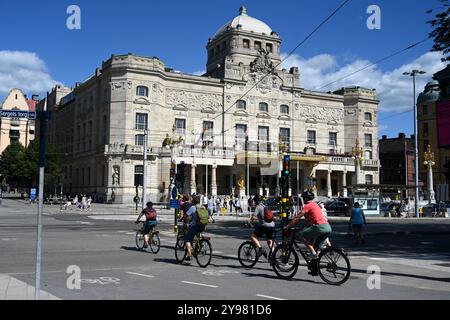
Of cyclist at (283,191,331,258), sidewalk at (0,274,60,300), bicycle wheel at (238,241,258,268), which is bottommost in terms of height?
sidewalk at (0,274,60,300)

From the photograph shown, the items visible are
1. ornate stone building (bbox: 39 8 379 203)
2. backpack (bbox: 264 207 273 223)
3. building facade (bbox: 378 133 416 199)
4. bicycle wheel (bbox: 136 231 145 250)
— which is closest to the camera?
backpack (bbox: 264 207 273 223)

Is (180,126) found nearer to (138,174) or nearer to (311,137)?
(138,174)

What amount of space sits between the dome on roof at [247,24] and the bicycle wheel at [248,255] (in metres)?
63.0

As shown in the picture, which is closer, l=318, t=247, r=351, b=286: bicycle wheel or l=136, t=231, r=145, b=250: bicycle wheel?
l=318, t=247, r=351, b=286: bicycle wheel

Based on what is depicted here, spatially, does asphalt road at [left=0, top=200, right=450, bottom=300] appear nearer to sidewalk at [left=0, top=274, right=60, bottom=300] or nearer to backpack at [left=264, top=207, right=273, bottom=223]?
sidewalk at [left=0, top=274, right=60, bottom=300]

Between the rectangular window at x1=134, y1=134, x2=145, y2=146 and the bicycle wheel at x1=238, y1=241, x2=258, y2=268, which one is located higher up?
the rectangular window at x1=134, y1=134, x2=145, y2=146

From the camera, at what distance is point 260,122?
228 feet

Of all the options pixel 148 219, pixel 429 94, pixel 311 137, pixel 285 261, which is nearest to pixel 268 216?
pixel 285 261

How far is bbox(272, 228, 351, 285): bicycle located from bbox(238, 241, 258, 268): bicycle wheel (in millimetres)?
1566

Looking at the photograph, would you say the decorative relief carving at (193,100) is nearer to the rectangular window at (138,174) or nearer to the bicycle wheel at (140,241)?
the rectangular window at (138,174)

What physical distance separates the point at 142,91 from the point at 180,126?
7563mm

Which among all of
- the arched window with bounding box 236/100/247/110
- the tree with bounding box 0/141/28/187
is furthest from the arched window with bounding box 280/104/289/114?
the tree with bounding box 0/141/28/187

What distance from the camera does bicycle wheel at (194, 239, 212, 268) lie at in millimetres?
12805

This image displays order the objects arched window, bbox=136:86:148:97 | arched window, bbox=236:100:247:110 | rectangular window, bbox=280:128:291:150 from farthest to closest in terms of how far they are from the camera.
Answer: rectangular window, bbox=280:128:291:150 → arched window, bbox=236:100:247:110 → arched window, bbox=136:86:148:97
